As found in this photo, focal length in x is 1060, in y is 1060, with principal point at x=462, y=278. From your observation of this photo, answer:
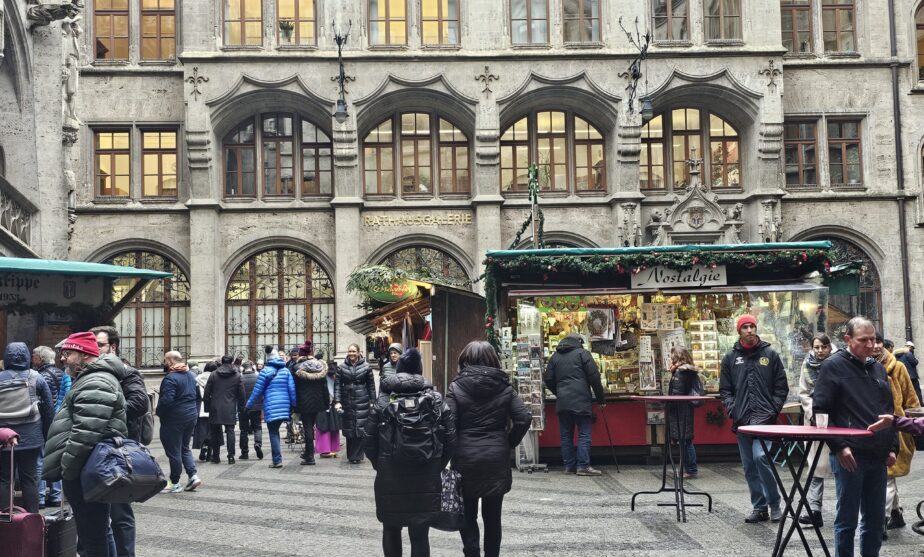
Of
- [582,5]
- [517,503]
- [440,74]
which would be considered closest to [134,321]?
[440,74]

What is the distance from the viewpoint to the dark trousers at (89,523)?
7.27 m

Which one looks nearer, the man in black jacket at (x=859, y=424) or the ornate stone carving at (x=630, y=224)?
the man in black jacket at (x=859, y=424)

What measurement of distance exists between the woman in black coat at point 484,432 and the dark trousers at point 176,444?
615 cm

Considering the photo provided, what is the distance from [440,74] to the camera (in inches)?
1121

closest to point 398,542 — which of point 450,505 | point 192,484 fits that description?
point 450,505

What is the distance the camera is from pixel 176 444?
13.0 metres

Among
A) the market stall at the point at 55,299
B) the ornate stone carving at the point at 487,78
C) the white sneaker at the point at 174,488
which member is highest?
the ornate stone carving at the point at 487,78

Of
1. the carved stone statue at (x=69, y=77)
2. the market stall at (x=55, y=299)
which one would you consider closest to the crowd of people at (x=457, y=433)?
the market stall at (x=55, y=299)

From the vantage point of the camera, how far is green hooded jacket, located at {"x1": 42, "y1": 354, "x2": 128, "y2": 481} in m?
7.10

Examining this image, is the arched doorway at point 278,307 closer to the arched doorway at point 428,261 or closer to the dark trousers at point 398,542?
the arched doorway at point 428,261

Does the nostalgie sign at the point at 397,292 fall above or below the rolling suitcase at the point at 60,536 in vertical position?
above

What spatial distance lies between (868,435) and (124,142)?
26.0 meters

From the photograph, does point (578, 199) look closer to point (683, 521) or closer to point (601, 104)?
point (601, 104)

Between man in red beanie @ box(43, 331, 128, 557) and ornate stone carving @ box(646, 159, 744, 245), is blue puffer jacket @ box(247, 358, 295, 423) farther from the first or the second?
ornate stone carving @ box(646, 159, 744, 245)
